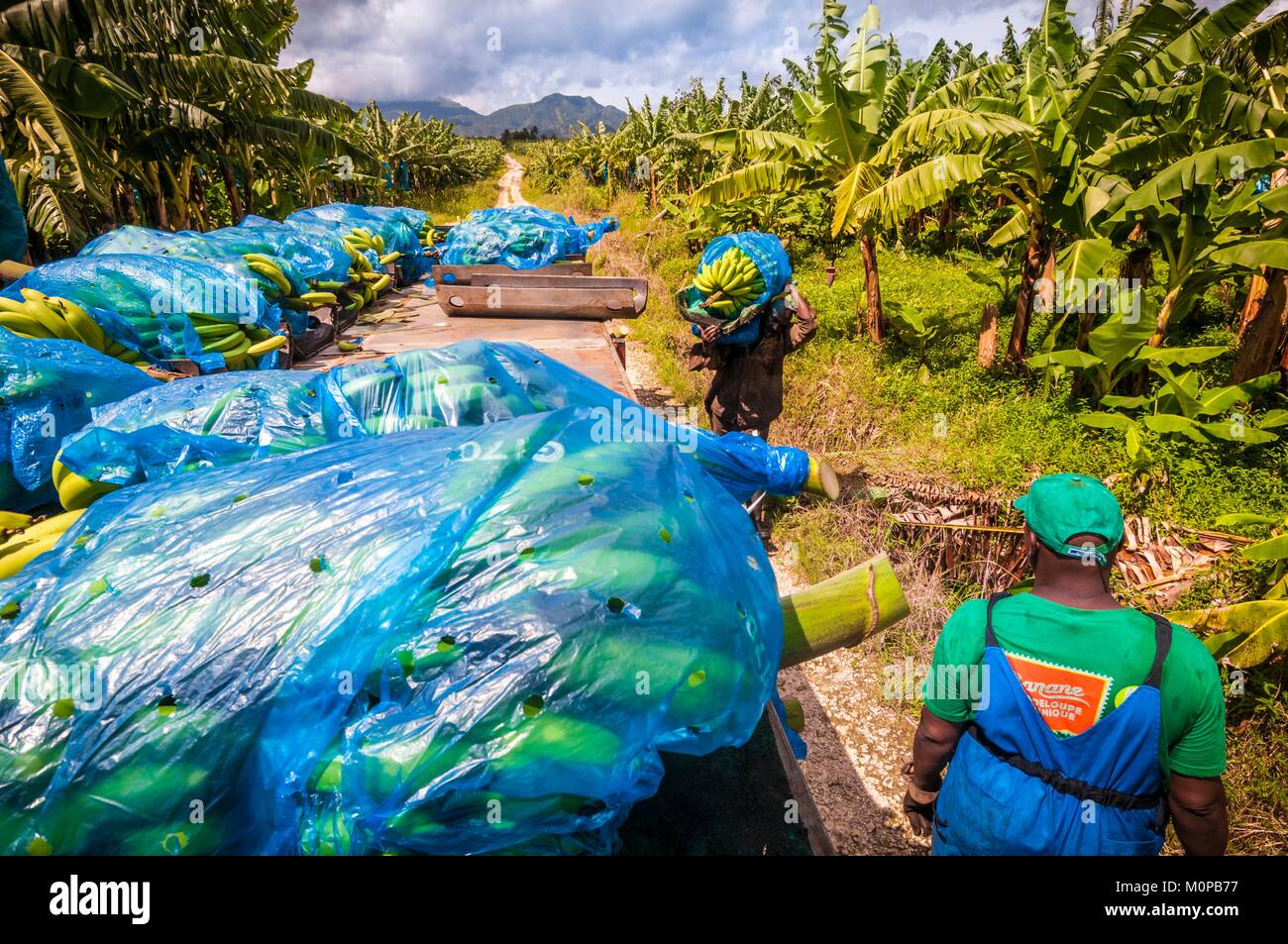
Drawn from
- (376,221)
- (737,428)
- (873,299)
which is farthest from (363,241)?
(737,428)

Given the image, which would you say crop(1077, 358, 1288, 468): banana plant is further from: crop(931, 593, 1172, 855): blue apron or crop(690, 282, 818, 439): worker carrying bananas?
crop(931, 593, 1172, 855): blue apron

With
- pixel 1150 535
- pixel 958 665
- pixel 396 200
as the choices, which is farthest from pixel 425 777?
pixel 396 200

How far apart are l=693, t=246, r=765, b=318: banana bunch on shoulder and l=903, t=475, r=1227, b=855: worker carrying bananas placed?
2.68m

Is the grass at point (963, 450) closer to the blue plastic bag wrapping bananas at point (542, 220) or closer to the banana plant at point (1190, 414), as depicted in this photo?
the banana plant at point (1190, 414)

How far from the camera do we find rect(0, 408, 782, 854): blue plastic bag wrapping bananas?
1251mm

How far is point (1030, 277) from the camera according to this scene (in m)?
6.56

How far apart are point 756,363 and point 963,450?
89.7 inches

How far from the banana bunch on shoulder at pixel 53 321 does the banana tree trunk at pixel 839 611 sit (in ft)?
10.9

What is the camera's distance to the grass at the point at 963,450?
11.7 feet

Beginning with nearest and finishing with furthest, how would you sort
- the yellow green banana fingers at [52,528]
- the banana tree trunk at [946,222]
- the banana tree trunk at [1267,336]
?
the yellow green banana fingers at [52,528]
the banana tree trunk at [1267,336]
the banana tree trunk at [946,222]

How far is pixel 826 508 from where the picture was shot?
17.4ft

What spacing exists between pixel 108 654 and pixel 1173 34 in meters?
7.43

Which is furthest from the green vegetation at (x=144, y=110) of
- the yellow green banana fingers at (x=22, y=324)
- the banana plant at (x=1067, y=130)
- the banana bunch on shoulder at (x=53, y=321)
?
the banana plant at (x=1067, y=130)

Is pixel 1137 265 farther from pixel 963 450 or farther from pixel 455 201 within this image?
pixel 455 201
